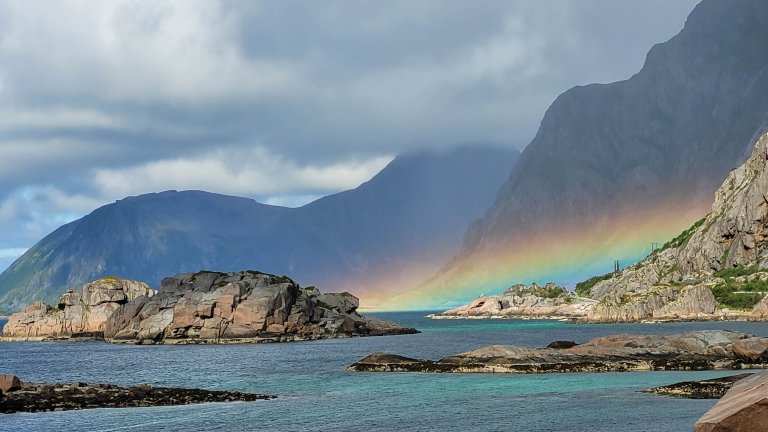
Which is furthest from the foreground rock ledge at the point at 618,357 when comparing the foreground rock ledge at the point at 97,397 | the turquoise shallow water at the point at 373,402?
the foreground rock ledge at the point at 97,397

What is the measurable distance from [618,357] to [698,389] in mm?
28098

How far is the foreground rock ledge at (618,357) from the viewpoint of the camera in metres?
92.2

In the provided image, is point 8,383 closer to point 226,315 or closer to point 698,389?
point 698,389

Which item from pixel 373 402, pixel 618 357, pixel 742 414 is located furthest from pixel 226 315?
pixel 742 414

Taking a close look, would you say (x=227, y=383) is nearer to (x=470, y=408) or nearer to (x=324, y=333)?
(x=470, y=408)

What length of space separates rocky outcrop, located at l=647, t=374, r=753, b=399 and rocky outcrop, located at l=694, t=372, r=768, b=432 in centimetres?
3393

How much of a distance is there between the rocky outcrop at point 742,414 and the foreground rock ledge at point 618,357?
5813cm

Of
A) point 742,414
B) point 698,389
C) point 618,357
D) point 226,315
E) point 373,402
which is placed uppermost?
point 226,315

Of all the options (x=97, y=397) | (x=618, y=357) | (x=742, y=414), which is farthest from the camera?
(x=618, y=357)

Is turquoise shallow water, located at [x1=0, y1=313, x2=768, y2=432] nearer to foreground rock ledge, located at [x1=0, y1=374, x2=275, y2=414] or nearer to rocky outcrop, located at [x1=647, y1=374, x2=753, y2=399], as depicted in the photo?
rocky outcrop, located at [x1=647, y1=374, x2=753, y2=399]

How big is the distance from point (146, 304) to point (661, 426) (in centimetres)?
16362

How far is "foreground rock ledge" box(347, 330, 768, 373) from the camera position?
92188 millimetres

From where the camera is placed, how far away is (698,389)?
69.7 metres

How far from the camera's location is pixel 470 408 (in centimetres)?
6562
